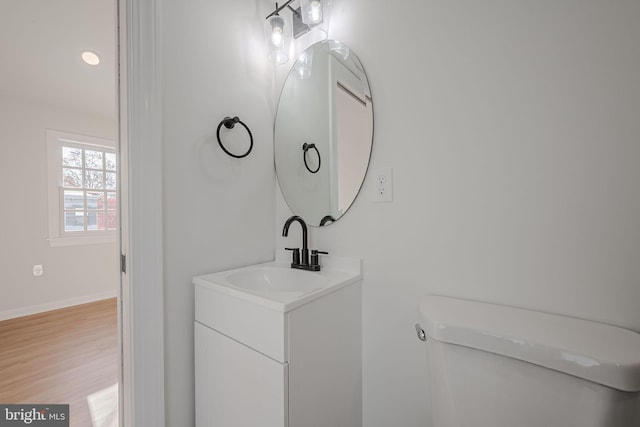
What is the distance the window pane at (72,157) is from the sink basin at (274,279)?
129 inches

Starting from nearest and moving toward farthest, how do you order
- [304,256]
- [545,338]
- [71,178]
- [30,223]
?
[545,338]
[304,256]
[30,223]
[71,178]

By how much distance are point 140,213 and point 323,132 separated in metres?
0.81

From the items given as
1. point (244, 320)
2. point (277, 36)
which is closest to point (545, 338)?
point (244, 320)

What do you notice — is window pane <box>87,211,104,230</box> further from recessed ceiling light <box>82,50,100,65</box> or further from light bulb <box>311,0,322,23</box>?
light bulb <box>311,0,322,23</box>

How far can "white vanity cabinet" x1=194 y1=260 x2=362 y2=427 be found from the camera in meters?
0.77

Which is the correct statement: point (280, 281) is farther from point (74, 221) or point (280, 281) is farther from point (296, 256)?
point (74, 221)

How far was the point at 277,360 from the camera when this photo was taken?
0.76m

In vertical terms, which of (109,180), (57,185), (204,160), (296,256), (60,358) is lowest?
(60,358)

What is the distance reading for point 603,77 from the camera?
0.67 meters

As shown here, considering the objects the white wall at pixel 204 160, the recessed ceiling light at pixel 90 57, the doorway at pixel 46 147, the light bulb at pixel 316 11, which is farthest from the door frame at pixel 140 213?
the recessed ceiling light at pixel 90 57

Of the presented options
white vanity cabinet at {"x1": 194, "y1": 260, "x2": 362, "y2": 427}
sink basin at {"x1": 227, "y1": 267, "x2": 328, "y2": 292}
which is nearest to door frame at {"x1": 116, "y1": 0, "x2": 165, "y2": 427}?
white vanity cabinet at {"x1": 194, "y1": 260, "x2": 362, "y2": 427}

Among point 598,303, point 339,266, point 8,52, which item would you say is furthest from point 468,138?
point 8,52

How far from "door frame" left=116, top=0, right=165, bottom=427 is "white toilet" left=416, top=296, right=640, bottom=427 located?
925 millimetres

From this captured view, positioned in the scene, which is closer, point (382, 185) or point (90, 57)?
point (382, 185)
